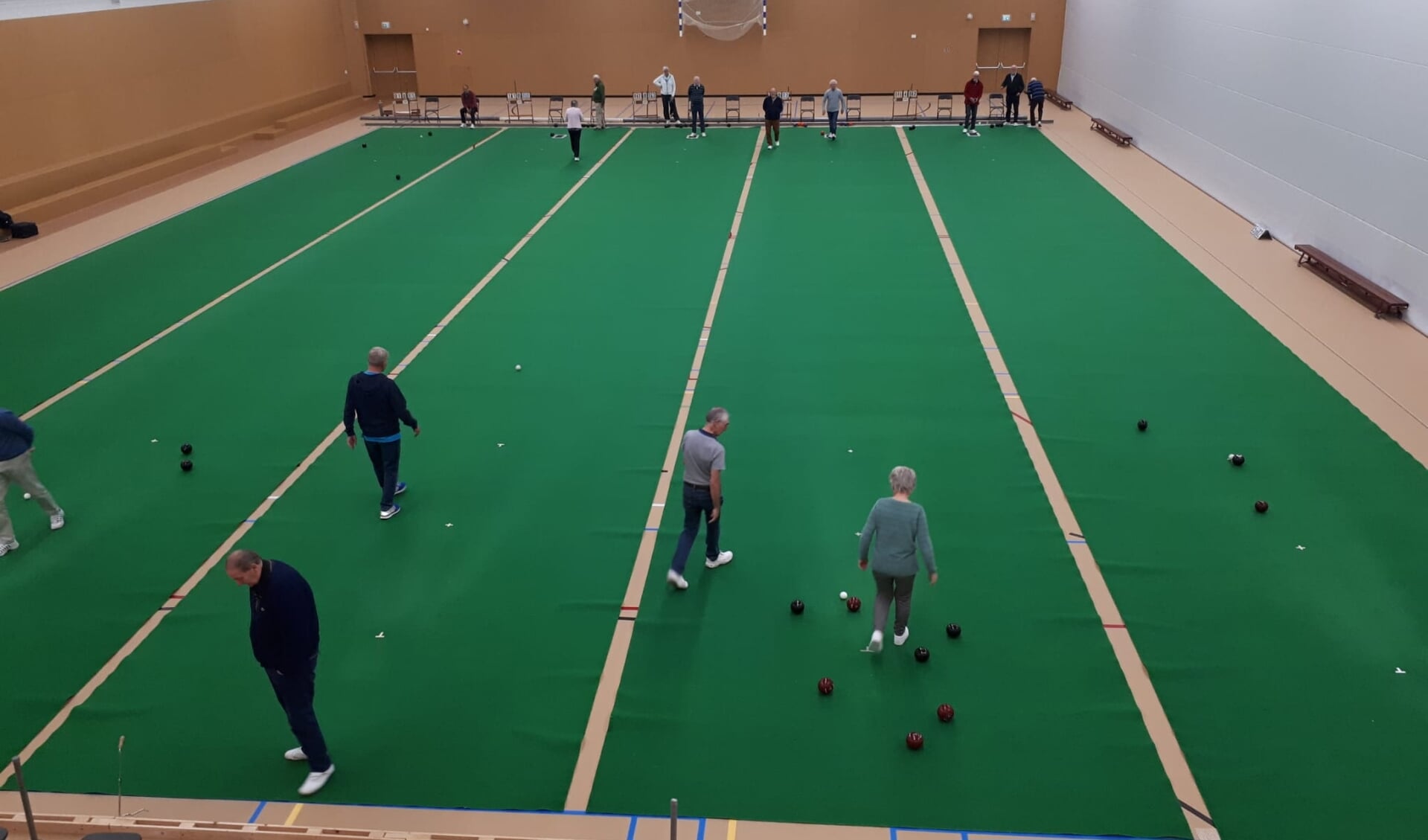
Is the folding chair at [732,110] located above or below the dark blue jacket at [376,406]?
above

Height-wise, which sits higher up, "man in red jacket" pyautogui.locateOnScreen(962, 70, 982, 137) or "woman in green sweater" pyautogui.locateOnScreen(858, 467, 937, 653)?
"man in red jacket" pyautogui.locateOnScreen(962, 70, 982, 137)

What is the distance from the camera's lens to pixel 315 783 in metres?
5.86

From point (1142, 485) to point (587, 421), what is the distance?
17.8ft

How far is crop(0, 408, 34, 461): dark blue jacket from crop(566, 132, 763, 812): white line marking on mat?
16.5 ft

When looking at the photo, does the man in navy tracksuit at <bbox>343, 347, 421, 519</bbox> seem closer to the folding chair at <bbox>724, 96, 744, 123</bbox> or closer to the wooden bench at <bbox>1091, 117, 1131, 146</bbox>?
the wooden bench at <bbox>1091, 117, 1131, 146</bbox>

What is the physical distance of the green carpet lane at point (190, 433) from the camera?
7.41 m

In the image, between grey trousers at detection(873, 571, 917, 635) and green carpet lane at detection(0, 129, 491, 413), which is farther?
green carpet lane at detection(0, 129, 491, 413)

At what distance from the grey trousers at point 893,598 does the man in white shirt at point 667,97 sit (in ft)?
76.8

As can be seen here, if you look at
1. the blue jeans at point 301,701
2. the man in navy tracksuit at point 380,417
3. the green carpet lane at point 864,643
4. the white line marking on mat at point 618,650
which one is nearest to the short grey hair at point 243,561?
the blue jeans at point 301,701

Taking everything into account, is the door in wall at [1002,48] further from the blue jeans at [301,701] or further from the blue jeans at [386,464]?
the blue jeans at [301,701]

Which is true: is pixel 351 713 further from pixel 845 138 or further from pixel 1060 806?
pixel 845 138

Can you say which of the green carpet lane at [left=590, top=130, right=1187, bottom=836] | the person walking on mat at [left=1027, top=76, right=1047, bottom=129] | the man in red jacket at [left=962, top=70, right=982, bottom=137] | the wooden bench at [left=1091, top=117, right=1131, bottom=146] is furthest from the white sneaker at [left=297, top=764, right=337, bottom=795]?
the person walking on mat at [left=1027, top=76, right=1047, bottom=129]

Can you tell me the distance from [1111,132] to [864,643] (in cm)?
2138

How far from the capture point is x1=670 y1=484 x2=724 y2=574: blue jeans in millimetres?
7410
